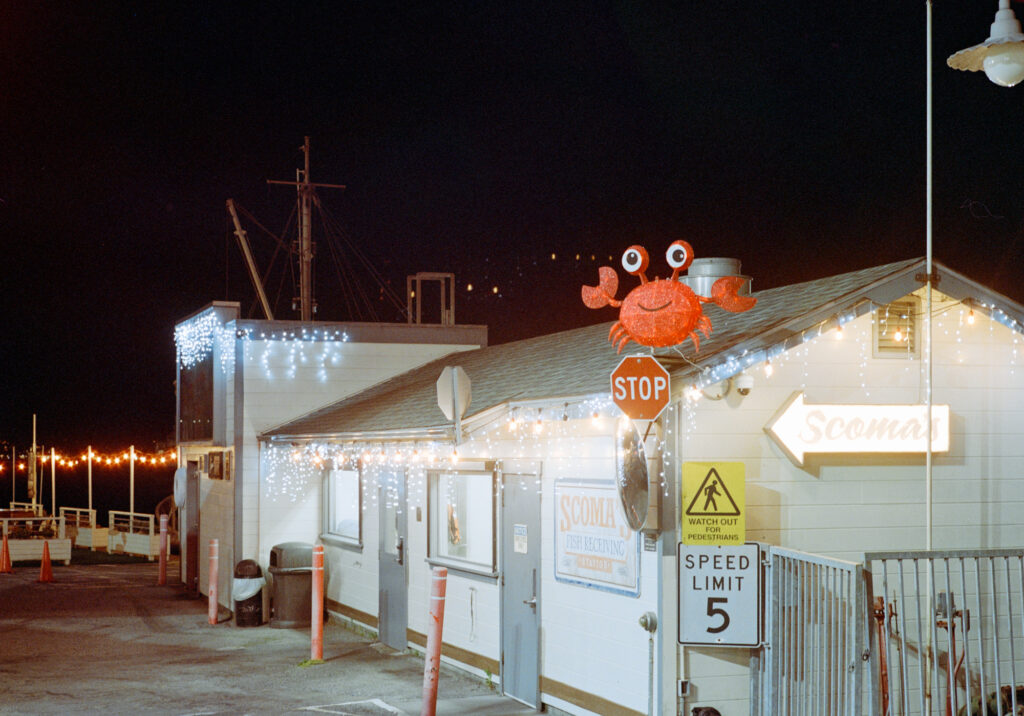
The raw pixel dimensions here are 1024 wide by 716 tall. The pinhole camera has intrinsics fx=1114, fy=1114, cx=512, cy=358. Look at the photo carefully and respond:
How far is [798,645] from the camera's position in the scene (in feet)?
25.8

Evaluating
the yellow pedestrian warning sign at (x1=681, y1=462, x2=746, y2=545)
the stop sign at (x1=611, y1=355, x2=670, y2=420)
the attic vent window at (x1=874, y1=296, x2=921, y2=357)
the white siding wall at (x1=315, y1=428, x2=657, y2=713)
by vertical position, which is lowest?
the white siding wall at (x1=315, y1=428, x2=657, y2=713)

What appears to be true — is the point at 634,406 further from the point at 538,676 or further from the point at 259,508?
the point at 259,508

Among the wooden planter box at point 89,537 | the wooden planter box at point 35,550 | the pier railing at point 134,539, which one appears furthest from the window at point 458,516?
the wooden planter box at point 89,537

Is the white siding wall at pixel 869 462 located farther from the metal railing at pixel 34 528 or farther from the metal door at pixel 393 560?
the metal railing at pixel 34 528

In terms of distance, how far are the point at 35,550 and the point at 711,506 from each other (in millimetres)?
21879

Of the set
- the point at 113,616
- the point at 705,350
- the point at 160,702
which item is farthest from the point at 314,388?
the point at 705,350

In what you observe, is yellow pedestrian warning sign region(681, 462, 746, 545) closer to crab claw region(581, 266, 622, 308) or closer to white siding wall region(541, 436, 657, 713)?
white siding wall region(541, 436, 657, 713)

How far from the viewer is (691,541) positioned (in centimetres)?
865

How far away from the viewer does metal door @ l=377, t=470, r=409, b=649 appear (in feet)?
45.4

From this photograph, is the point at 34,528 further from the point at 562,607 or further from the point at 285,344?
the point at 562,607

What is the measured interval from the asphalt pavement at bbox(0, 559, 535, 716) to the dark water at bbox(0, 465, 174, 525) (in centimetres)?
6097

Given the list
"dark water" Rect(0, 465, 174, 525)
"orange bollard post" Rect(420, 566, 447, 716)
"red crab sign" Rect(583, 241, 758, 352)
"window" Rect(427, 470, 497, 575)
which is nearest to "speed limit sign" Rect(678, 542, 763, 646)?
"red crab sign" Rect(583, 241, 758, 352)

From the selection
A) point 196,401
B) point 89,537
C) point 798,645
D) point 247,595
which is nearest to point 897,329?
point 798,645

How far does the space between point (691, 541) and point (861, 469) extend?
1753 millimetres
